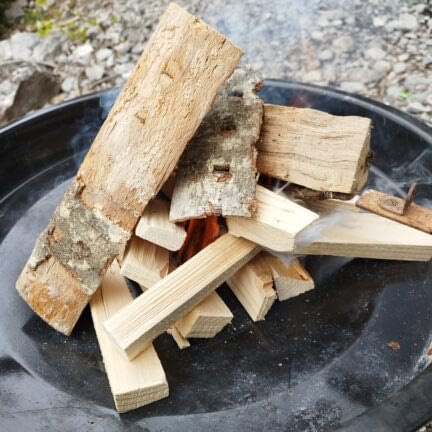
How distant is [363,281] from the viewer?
157 centimetres

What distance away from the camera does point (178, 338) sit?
1.45m

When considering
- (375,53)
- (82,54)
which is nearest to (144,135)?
(375,53)

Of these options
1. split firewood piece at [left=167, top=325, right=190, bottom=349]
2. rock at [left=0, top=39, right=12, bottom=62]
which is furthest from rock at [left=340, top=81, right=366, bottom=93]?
rock at [left=0, top=39, right=12, bottom=62]

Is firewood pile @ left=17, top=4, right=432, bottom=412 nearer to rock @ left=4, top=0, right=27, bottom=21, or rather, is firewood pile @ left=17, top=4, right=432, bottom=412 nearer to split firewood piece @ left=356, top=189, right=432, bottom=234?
split firewood piece @ left=356, top=189, right=432, bottom=234

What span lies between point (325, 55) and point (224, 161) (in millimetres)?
2261

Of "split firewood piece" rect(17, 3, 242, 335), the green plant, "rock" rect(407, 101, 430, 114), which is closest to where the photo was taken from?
"split firewood piece" rect(17, 3, 242, 335)

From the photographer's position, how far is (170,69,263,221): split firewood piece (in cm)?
133

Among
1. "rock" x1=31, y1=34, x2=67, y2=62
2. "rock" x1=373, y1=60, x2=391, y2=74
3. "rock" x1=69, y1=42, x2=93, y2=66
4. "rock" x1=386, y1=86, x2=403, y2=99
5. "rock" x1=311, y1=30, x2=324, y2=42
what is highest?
"rock" x1=31, y1=34, x2=67, y2=62

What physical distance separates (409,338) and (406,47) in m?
2.44

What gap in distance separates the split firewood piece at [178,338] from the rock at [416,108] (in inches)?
81.6

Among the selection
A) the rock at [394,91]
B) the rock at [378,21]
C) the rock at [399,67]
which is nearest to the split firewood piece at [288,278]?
the rock at [394,91]

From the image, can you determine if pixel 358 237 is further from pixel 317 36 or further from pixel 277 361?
pixel 317 36

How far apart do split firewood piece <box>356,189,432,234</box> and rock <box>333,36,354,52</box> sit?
201 centimetres

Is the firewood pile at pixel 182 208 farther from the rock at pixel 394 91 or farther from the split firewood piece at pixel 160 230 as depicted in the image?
the rock at pixel 394 91
